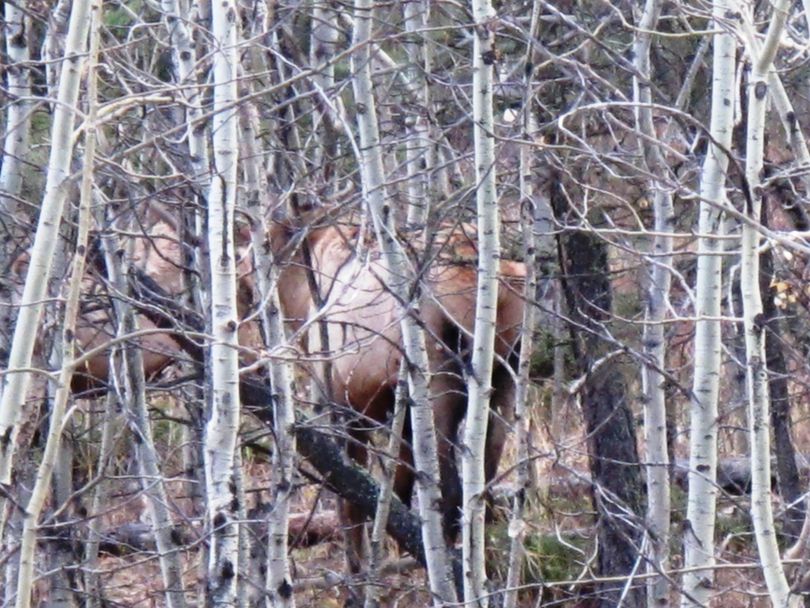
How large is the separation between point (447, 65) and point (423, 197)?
79.7 inches

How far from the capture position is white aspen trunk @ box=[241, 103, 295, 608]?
4.37 meters

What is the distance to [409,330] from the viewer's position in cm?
475

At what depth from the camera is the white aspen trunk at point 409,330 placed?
454 centimetres

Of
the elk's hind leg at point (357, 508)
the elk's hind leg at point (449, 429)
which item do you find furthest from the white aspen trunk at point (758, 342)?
the elk's hind leg at point (449, 429)

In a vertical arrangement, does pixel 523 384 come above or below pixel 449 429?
above

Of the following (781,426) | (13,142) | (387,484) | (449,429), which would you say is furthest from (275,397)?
(781,426)

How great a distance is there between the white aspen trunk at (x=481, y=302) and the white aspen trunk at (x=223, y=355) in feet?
2.89

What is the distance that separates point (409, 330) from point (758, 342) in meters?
1.80

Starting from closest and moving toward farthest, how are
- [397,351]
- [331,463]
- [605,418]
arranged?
1. [331,463]
2. [605,418]
3. [397,351]

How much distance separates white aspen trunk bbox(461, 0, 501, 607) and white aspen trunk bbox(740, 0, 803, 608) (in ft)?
3.69

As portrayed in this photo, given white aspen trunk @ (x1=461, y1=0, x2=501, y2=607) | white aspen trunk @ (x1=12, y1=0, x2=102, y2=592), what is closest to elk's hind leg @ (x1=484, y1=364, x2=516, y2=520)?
white aspen trunk @ (x1=461, y1=0, x2=501, y2=607)

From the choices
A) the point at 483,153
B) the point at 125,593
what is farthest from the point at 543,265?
the point at 125,593

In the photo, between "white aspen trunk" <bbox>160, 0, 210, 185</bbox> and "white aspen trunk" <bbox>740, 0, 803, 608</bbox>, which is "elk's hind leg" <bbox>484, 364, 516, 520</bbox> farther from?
"white aspen trunk" <bbox>740, 0, 803, 608</bbox>

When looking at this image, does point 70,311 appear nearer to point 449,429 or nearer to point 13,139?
point 13,139
